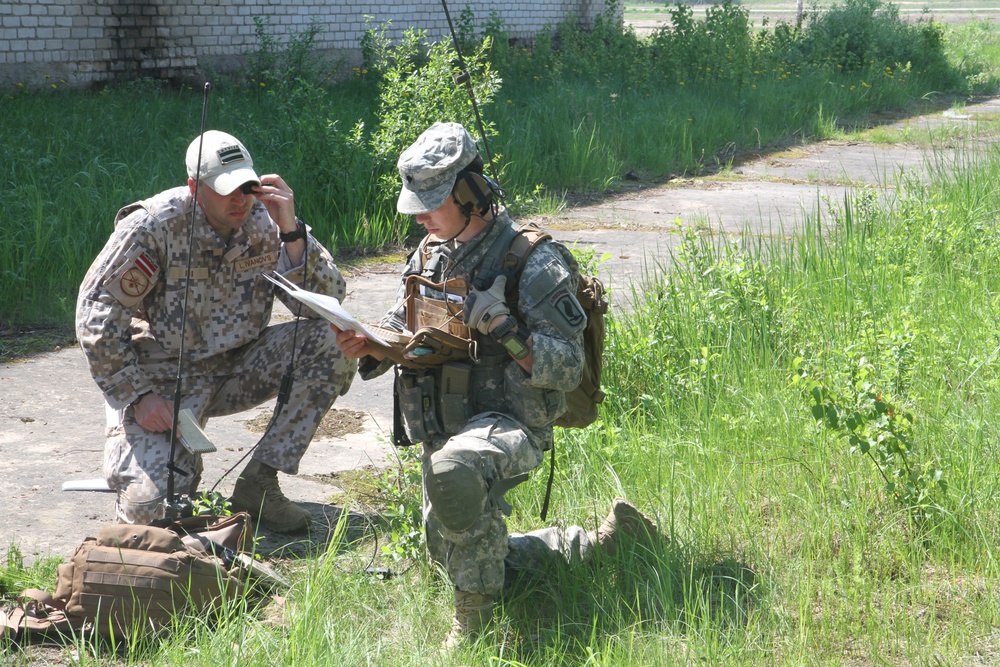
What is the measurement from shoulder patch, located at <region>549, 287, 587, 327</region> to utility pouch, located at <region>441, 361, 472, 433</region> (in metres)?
0.33

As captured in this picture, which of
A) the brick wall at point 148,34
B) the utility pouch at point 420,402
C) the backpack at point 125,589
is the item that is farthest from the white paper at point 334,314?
the brick wall at point 148,34

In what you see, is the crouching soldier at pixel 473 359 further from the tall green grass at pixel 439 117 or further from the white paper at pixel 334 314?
the tall green grass at pixel 439 117

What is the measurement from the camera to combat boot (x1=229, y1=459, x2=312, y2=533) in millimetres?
3746

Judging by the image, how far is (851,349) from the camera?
420cm

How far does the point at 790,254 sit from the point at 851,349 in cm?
147

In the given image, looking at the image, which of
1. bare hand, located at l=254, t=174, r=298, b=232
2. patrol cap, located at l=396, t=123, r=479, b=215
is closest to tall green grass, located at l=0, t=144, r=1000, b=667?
patrol cap, located at l=396, t=123, r=479, b=215

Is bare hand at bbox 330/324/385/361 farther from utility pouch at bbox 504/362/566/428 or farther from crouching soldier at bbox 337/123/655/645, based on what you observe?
utility pouch at bbox 504/362/566/428

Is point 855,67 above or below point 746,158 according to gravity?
above

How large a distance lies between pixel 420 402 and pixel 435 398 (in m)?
0.04

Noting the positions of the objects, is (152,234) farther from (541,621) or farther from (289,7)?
(289,7)

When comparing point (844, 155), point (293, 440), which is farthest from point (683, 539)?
point (844, 155)

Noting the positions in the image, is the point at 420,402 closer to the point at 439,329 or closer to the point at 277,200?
the point at 439,329

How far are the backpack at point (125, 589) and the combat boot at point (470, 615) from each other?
625mm

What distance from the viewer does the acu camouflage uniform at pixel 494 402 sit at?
2861mm
